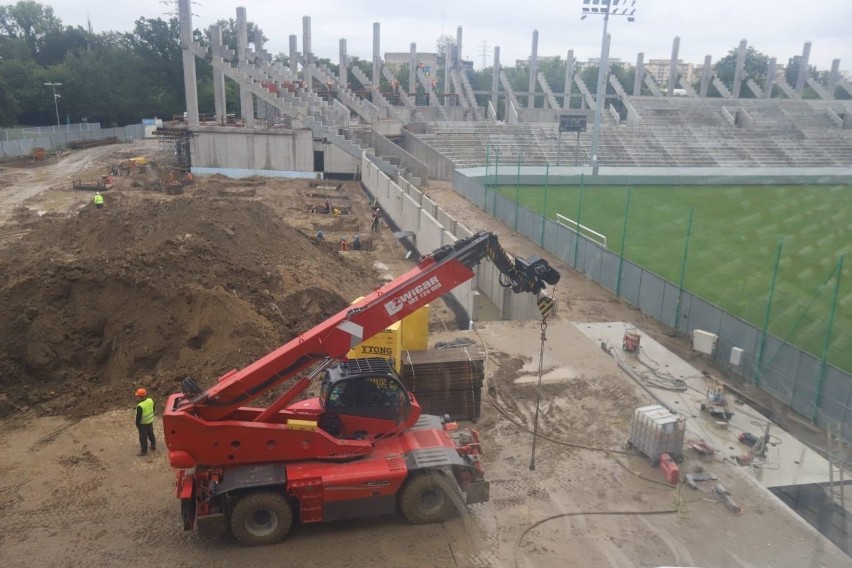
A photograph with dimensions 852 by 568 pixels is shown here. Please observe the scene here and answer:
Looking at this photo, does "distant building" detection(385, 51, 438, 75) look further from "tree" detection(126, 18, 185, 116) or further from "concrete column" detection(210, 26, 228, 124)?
"concrete column" detection(210, 26, 228, 124)

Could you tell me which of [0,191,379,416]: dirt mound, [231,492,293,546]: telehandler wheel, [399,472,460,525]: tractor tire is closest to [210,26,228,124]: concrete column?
[0,191,379,416]: dirt mound

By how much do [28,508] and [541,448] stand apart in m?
8.09

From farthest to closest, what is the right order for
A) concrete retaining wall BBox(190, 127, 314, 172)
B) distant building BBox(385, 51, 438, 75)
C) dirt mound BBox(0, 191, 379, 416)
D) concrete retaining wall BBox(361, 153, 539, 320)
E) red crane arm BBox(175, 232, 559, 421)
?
distant building BBox(385, 51, 438, 75), concrete retaining wall BBox(190, 127, 314, 172), concrete retaining wall BBox(361, 153, 539, 320), dirt mound BBox(0, 191, 379, 416), red crane arm BBox(175, 232, 559, 421)

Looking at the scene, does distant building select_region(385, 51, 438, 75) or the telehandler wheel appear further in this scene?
distant building select_region(385, 51, 438, 75)

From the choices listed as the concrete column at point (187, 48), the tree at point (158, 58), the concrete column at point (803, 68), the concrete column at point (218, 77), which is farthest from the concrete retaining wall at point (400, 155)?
the concrete column at point (803, 68)

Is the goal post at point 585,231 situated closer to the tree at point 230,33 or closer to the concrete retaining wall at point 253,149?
the concrete retaining wall at point 253,149

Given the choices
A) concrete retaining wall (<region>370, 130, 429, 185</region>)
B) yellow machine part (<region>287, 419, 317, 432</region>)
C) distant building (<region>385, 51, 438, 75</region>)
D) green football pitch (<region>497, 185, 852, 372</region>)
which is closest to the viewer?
yellow machine part (<region>287, 419, 317, 432</region>)

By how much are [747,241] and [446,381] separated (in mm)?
18163

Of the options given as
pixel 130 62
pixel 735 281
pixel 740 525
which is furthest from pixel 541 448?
pixel 130 62

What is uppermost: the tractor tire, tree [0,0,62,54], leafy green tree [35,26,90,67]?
tree [0,0,62,54]

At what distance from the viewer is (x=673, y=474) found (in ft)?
33.8

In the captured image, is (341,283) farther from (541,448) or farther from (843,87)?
(843,87)

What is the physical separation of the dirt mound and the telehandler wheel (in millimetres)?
4847

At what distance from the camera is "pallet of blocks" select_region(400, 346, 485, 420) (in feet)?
39.0
